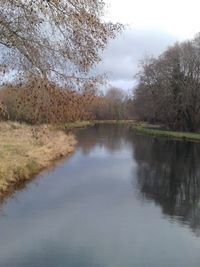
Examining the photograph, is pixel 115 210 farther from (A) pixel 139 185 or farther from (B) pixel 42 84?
(B) pixel 42 84

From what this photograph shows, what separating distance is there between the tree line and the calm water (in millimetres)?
34850

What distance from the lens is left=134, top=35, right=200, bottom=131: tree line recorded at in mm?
65438

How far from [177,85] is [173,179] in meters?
41.5

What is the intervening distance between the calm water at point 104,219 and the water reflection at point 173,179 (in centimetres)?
5

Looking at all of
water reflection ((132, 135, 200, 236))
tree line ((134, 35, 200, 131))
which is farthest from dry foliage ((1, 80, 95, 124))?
tree line ((134, 35, 200, 131))

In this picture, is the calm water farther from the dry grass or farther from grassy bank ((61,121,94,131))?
grassy bank ((61,121,94,131))

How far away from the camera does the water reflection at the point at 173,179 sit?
1985 centimetres

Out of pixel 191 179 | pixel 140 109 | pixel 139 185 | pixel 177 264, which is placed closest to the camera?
pixel 177 264

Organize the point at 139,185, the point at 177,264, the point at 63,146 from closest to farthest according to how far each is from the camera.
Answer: the point at 177,264, the point at 139,185, the point at 63,146

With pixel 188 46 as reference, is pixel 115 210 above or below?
below

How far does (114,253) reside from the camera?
1408 centimetres

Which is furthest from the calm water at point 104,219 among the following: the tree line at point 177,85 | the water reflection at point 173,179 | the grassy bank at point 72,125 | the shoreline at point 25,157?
the tree line at point 177,85

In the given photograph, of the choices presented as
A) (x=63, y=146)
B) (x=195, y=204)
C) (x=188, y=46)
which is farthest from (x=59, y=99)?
(x=188, y=46)

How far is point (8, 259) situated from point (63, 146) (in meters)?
27.0
